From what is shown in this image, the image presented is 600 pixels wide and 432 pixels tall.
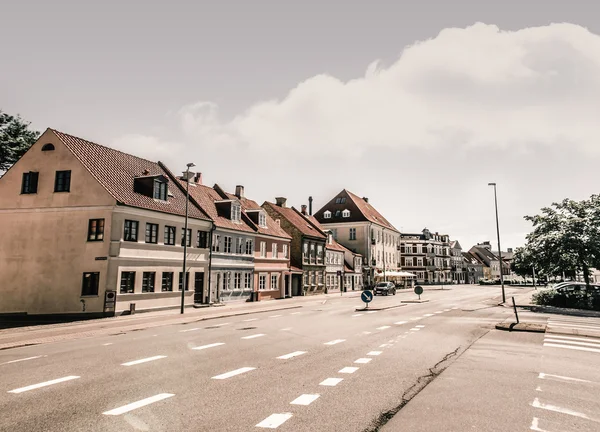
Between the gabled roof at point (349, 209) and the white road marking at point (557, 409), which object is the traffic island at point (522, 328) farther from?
the gabled roof at point (349, 209)

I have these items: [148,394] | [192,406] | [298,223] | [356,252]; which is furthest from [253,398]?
[356,252]

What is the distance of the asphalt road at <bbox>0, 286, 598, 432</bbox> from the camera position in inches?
238

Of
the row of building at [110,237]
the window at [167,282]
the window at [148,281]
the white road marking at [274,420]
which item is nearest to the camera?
the white road marking at [274,420]

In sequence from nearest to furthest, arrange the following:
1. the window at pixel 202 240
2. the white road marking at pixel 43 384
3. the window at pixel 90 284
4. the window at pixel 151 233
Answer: the white road marking at pixel 43 384
the window at pixel 90 284
the window at pixel 151 233
the window at pixel 202 240

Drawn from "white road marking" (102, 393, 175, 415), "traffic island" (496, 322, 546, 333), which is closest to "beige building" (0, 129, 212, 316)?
"white road marking" (102, 393, 175, 415)

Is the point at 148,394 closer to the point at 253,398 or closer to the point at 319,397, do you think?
the point at 253,398

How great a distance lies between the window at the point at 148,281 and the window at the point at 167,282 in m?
1.08

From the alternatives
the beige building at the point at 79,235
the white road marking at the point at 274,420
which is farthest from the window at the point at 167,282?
the white road marking at the point at 274,420

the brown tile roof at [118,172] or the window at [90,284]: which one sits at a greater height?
the brown tile roof at [118,172]

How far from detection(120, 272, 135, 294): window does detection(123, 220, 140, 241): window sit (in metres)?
2.16

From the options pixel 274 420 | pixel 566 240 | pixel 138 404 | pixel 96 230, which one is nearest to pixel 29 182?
pixel 96 230

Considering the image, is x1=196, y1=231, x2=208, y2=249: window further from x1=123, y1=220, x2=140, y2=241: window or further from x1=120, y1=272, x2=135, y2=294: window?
x1=120, y1=272, x2=135, y2=294: window

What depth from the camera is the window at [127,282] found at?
2567cm

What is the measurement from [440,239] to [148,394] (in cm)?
10806
